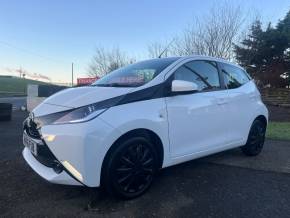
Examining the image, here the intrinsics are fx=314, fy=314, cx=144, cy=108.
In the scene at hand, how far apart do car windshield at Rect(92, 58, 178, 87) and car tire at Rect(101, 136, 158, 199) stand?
0.78m

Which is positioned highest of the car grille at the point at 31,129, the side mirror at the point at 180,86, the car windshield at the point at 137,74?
the car windshield at the point at 137,74

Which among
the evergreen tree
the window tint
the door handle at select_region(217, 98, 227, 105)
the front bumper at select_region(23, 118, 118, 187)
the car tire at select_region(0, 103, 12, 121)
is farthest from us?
the evergreen tree

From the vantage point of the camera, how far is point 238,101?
4.99 m

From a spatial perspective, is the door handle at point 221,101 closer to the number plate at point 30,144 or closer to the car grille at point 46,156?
the car grille at point 46,156

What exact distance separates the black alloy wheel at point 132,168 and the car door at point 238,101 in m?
1.72

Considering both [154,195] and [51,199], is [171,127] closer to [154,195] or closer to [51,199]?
[154,195]

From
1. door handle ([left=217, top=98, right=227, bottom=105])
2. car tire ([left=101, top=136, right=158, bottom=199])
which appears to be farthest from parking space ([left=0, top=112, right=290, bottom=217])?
door handle ([left=217, top=98, right=227, bottom=105])

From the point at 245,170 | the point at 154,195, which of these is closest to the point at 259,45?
the point at 245,170

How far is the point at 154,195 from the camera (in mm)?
3676

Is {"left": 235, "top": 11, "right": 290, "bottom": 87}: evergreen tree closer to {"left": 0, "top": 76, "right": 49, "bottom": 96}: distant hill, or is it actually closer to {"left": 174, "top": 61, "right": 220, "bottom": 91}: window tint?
{"left": 174, "top": 61, "right": 220, "bottom": 91}: window tint

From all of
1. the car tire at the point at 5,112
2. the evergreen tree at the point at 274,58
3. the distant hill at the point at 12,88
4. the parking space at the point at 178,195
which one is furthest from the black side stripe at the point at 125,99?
the distant hill at the point at 12,88

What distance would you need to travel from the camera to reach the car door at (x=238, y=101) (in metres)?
4.86

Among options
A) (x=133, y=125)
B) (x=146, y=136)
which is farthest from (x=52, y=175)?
(x=146, y=136)

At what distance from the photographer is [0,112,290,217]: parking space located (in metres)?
3.25
